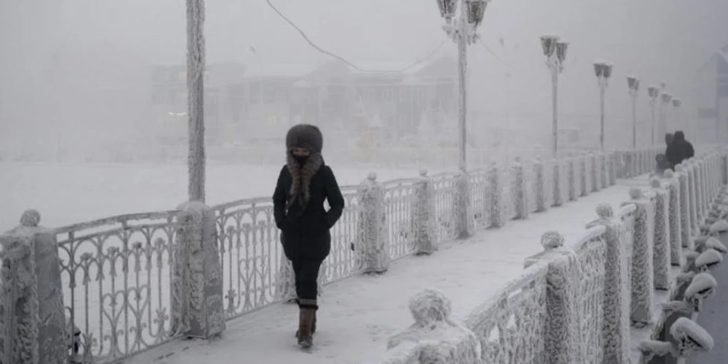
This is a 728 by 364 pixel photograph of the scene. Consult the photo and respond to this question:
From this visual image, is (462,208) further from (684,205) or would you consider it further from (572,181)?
(572,181)

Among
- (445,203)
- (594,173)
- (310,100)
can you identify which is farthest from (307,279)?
(310,100)

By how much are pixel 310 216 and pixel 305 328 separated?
2.97ft

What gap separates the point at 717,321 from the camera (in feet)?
27.8

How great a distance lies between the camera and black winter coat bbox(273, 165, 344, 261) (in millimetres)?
5934

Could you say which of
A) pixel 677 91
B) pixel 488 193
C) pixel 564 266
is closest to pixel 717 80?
pixel 677 91

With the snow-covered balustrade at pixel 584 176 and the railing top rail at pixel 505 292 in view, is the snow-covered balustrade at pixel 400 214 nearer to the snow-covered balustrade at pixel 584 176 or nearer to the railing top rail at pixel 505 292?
the railing top rail at pixel 505 292

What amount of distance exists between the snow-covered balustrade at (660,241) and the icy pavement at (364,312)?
3.51ft

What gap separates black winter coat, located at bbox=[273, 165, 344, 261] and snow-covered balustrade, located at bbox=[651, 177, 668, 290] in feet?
14.2

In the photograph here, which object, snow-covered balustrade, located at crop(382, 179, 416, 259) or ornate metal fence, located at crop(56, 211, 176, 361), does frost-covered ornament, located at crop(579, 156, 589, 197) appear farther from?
ornate metal fence, located at crop(56, 211, 176, 361)

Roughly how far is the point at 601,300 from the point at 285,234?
2.48m

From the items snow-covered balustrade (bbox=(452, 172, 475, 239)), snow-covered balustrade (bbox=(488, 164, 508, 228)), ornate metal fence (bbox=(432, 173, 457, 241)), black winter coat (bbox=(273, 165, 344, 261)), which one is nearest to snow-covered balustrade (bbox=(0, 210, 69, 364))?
black winter coat (bbox=(273, 165, 344, 261))

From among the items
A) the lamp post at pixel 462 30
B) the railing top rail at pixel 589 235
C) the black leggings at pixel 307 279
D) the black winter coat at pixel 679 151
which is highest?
the lamp post at pixel 462 30

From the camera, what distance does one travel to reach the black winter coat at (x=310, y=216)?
5934 mm

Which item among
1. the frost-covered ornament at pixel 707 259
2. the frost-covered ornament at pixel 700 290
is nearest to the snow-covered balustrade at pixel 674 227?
the frost-covered ornament at pixel 707 259
